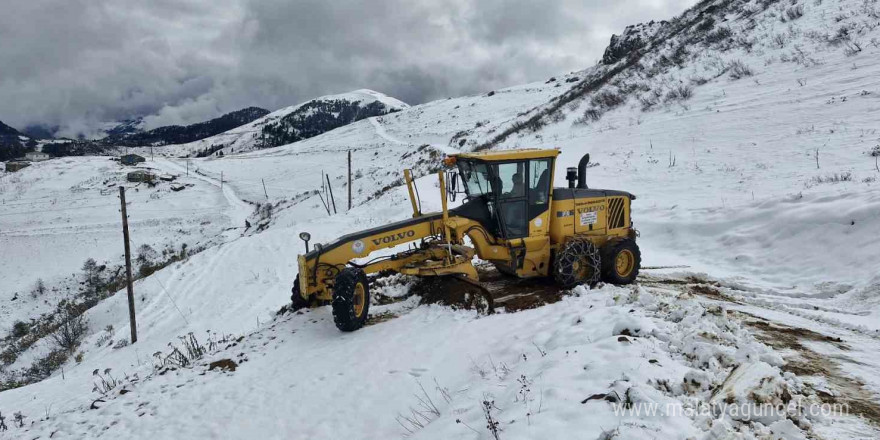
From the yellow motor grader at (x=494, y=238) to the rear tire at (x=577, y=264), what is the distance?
0.02 meters

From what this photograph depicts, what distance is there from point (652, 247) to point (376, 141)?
6265cm

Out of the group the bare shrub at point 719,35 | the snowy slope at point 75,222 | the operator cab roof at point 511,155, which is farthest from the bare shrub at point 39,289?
the bare shrub at point 719,35

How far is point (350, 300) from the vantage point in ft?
23.1

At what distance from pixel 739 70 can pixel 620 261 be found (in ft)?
53.8

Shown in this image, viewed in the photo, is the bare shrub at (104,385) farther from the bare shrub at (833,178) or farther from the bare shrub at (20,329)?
the bare shrub at (20,329)

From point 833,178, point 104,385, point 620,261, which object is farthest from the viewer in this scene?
point 833,178

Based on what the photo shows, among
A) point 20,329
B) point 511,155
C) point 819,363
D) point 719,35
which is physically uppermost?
point 719,35

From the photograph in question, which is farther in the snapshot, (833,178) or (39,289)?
(39,289)

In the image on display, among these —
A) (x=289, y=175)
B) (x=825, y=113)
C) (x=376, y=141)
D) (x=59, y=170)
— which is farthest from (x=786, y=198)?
(x=59, y=170)

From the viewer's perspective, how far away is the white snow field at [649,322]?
157 inches

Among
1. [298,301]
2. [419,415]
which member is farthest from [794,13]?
[419,415]

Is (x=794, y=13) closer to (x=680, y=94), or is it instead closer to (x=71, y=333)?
(x=680, y=94)

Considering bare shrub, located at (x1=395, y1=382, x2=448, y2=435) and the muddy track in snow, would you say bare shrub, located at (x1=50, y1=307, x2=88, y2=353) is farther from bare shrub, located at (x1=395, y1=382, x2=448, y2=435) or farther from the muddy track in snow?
the muddy track in snow

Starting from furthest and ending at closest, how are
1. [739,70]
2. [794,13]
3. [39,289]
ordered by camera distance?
[39,289]
[794,13]
[739,70]
